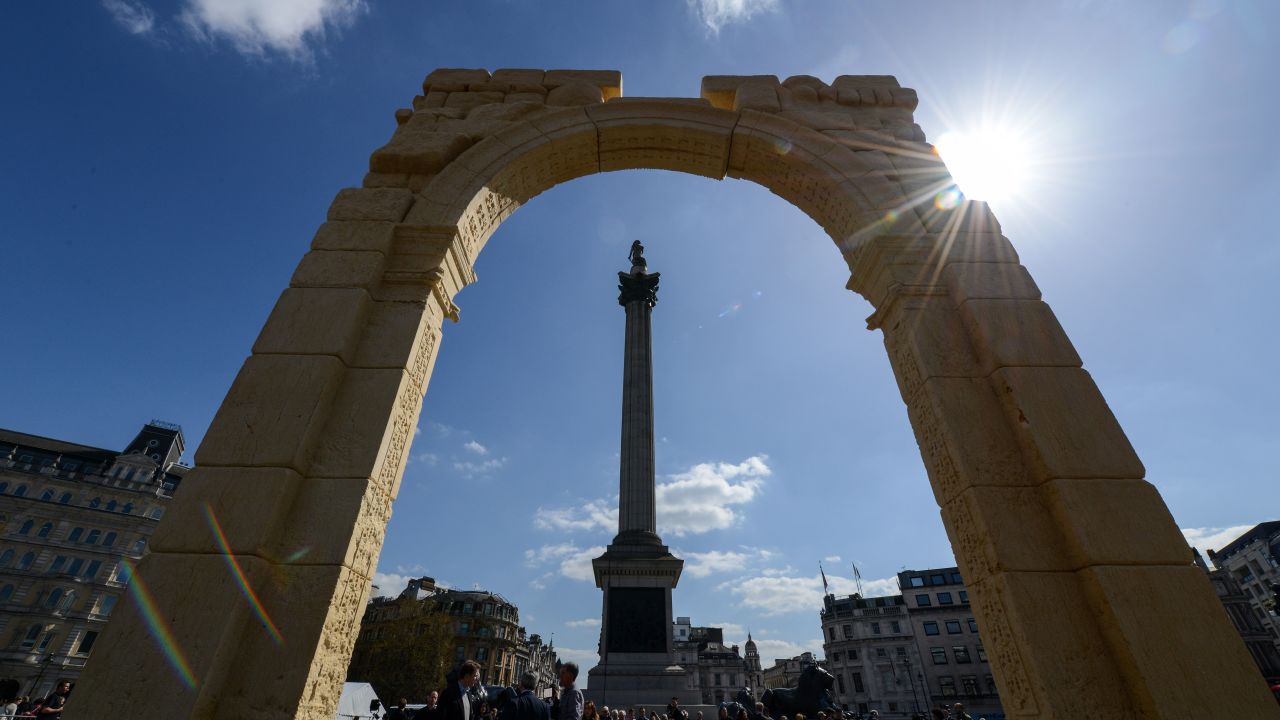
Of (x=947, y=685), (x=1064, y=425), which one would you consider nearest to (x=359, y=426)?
(x=1064, y=425)

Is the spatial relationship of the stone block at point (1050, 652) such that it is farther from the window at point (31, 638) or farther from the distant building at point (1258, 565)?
the distant building at point (1258, 565)

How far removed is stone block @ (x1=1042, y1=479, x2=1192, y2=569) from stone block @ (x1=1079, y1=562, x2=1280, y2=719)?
0.27ft

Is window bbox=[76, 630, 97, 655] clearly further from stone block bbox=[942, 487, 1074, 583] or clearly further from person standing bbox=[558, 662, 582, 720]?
stone block bbox=[942, 487, 1074, 583]

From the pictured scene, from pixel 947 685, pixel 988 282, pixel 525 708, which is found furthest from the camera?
pixel 947 685

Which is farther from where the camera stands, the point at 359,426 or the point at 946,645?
the point at 946,645

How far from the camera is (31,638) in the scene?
125ft

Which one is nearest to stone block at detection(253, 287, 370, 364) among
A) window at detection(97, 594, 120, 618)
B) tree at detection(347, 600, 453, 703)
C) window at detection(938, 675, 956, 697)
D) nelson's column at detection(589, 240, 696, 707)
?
nelson's column at detection(589, 240, 696, 707)

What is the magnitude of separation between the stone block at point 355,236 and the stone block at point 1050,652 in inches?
234

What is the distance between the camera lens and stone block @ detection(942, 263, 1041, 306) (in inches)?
195

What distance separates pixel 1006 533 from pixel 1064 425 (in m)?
1.06

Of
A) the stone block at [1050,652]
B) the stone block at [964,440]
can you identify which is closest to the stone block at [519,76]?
the stone block at [964,440]

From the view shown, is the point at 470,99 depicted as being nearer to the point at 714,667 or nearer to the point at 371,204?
the point at 371,204

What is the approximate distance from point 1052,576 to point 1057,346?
208cm

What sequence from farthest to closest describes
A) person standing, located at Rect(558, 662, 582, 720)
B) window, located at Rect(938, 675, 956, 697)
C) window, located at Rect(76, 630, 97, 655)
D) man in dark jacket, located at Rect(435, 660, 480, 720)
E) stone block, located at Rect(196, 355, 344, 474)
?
window, located at Rect(938, 675, 956, 697)
window, located at Rect(76, 630, 97, 655)
person standing, located at Rect(558, 662, 582, 720)
man in dark jacket, located at Rect(435, 660, 480, 720)
stone block, located at Rect(196, 355, 344, 474)
